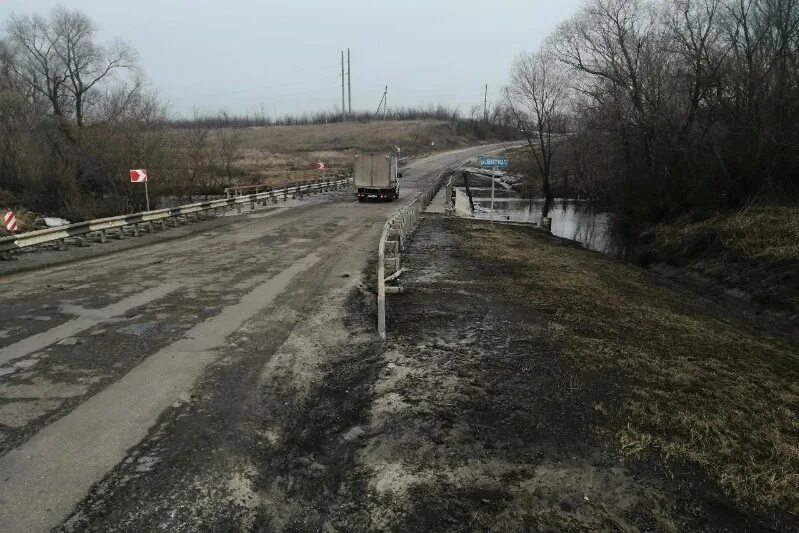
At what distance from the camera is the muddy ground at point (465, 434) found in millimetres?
3799

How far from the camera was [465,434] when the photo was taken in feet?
15.8

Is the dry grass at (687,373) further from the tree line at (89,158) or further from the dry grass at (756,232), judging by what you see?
the tree line at (89,158)

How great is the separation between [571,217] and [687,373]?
34377 millimetres

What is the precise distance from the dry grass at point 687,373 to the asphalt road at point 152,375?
11.1ft

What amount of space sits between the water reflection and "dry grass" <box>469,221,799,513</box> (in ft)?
44.1

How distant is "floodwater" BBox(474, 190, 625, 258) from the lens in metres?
26.7

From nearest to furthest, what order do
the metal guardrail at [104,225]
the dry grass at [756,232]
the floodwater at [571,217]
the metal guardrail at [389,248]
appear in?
the metal guardrail at [389,248]
the metal guardrail at [104,225]
the dry grass at [756,232]
the floodwater at [571,217]

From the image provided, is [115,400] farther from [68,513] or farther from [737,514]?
[737,514]

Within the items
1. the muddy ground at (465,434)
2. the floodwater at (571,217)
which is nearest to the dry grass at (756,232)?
the floodwater at (571,217)

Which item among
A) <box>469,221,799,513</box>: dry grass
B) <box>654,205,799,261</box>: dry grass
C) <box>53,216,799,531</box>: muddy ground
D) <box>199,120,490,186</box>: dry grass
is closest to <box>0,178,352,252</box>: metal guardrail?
<box>53,216,799,531</box>: muddy ground

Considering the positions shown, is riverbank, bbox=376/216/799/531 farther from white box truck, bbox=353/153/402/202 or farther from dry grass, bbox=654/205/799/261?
white box truck, bbox=353/153/402/202

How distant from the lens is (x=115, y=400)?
545 centimetres

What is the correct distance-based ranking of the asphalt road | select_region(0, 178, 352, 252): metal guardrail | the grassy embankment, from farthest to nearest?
1. the grassy embankment
2. select_region(0, 178, 352, 252): metal guardrail
3. the asphalt road

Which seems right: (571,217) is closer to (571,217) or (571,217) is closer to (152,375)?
(571,217)
